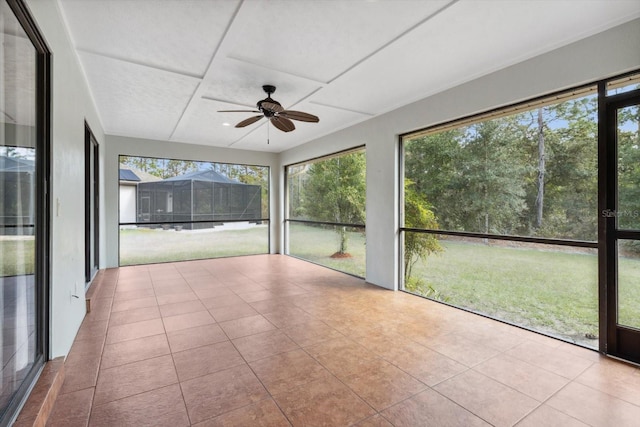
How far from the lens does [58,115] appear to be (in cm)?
231

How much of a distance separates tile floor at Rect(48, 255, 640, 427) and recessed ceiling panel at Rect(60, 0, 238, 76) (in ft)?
8.90

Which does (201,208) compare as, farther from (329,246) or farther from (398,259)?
(398,259)

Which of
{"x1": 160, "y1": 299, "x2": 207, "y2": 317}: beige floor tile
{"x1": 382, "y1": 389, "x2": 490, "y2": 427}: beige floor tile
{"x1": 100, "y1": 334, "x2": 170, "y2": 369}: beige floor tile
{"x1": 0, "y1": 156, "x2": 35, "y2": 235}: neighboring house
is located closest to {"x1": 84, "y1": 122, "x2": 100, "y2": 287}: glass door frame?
{"x1": 160, "y1": 299, "x2": 207, "y2": 317}: beige floor tile

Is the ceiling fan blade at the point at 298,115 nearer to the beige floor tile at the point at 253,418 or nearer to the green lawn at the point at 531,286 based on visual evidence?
the green lawn at the point at 531,286

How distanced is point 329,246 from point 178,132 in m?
3.79

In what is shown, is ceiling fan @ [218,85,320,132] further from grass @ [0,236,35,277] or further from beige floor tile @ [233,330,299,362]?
beige floor tile @ [233,330,299,362]

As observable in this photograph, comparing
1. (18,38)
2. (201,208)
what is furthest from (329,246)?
(18,38)

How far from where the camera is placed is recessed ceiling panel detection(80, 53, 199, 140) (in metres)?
3.21

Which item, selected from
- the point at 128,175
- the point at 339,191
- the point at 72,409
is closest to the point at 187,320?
the point at 72,409

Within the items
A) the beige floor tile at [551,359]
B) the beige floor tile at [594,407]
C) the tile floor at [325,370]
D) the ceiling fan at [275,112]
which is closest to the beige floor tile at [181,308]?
the tile floor at [325,370]

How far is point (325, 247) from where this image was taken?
264 inches

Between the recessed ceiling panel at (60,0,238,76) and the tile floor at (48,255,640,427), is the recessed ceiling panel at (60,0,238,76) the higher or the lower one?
the higher one

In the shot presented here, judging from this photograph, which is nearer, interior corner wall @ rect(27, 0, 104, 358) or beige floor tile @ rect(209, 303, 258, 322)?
interior corner wall @ rect(27, 0, 104, 358)

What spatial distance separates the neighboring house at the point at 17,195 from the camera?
1.50 meters
